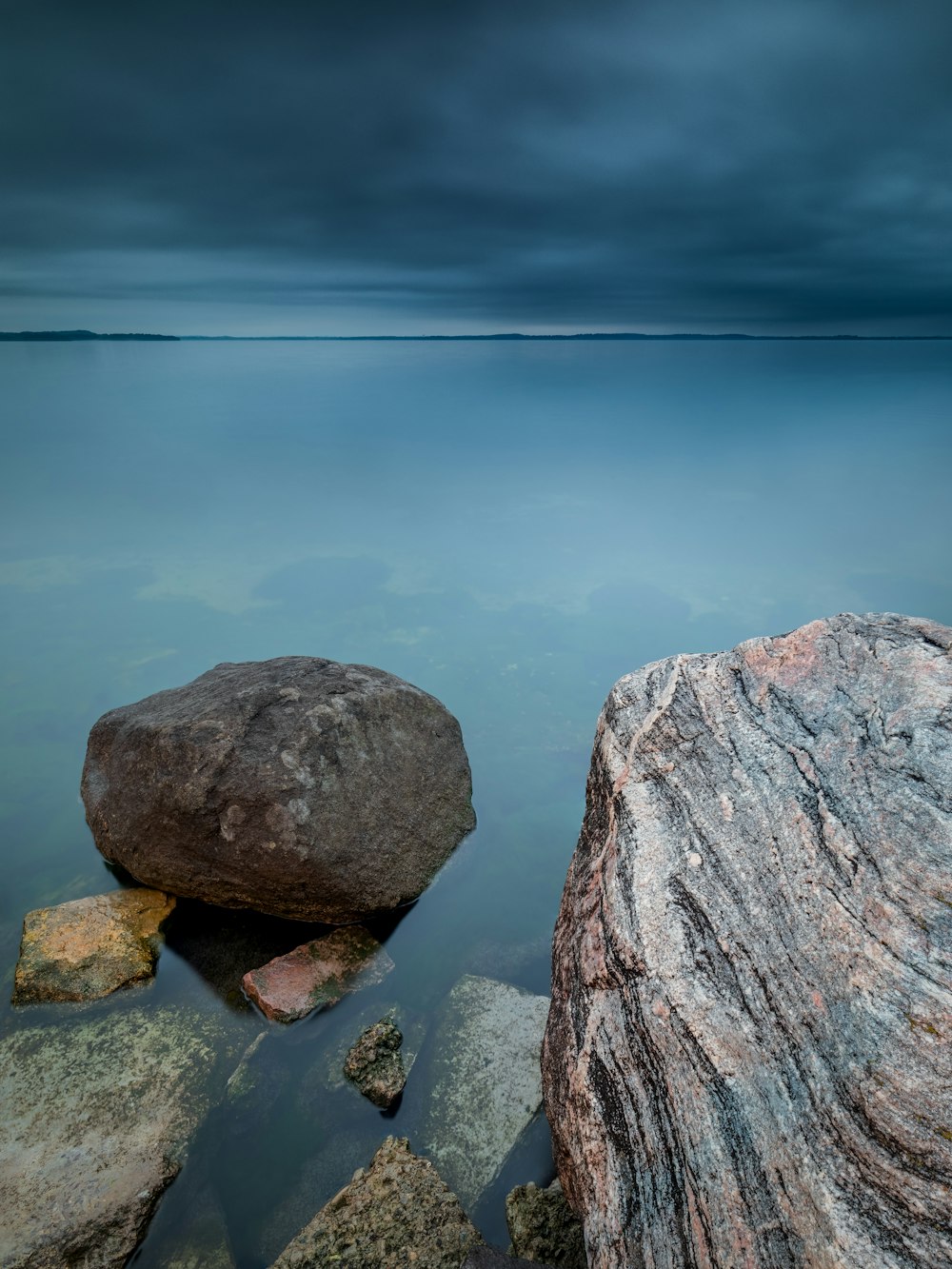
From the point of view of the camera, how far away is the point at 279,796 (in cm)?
550

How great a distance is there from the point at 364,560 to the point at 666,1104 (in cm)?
1384

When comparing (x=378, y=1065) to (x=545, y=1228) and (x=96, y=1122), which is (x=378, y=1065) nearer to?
(x=545, y=1228)

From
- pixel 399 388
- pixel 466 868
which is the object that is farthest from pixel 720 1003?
pixel 399 388

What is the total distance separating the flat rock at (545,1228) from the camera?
3.40 metres

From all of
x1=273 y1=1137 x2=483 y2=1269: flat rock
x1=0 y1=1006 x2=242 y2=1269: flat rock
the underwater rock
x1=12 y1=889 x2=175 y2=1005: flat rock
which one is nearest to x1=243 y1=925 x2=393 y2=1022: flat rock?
the underwater rock

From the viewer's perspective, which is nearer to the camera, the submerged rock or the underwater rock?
the submerged rock

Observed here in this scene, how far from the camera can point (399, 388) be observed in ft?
184

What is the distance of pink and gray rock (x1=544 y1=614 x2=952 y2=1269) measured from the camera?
239 centimetres

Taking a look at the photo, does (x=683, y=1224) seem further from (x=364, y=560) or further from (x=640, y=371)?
(x=640, y=371)

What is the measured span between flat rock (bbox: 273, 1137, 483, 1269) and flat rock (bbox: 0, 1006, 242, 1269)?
108 centimetres

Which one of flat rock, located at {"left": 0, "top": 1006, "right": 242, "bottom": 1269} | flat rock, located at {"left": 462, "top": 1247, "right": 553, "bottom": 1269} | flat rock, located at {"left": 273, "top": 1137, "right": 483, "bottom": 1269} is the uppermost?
flat rock, located at {"left": 462, "top": 1247, "right": 553, "bottom": 1269}

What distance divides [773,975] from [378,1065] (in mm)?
2661

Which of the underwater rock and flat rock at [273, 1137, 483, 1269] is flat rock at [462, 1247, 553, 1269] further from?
the underwater rock

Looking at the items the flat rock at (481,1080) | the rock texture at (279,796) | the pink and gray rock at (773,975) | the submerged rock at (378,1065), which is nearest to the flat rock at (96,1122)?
the submerged rock at (378,1065)
